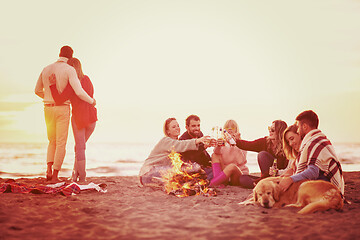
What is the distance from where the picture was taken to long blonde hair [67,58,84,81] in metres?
7.36

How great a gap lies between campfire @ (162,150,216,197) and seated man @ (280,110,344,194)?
1573mm

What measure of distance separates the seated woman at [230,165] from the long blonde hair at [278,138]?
2.30ft

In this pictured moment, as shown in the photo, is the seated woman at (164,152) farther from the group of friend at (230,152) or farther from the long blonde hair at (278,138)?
the long blonde hair at (278,138)

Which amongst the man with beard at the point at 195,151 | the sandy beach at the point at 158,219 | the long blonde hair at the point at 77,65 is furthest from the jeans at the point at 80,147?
the man with beard at the point at 195,151

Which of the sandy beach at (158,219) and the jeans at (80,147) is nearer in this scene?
the sandy beach at (158,219)

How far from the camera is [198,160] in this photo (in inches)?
270

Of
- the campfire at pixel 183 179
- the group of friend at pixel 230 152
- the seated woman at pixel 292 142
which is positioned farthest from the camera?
the campfire at pixel 183 179

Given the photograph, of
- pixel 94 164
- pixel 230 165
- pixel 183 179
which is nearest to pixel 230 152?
pixel 230 165

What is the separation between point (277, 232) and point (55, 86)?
5014 mm

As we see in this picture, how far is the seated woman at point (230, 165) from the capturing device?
271 inches

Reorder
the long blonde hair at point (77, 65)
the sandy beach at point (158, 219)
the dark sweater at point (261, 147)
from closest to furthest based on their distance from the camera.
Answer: the sandy beach at point (158, 219) → the dark sweater at point (261, 147) → the long blonde hair at point (77, 65)

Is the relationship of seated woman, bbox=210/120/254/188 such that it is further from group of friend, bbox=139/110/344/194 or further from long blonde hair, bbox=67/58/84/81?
long blonde hair, bbox=67/58/84/81

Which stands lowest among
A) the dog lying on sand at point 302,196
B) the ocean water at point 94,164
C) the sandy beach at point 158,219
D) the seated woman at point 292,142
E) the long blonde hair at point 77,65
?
A: the ocean water at point 94,164

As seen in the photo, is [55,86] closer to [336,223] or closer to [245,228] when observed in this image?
[245,228]
